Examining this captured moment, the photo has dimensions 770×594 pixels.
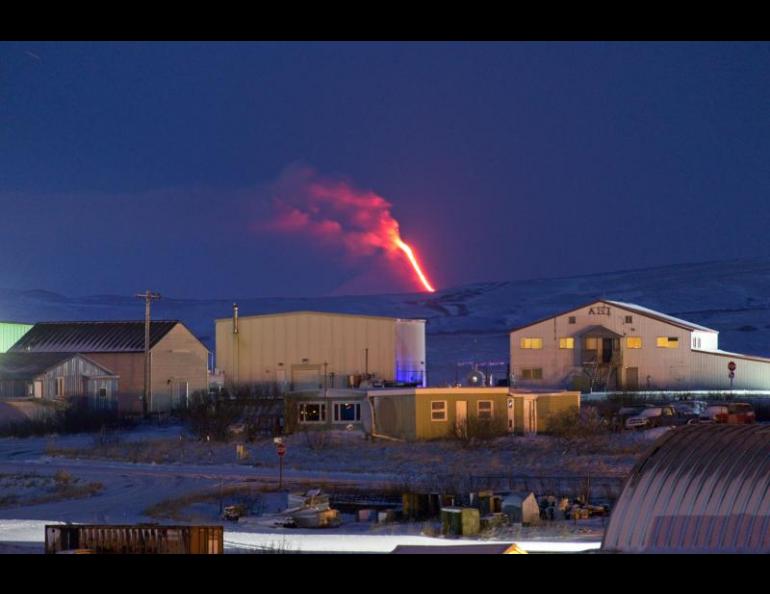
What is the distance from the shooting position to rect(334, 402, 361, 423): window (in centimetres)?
3797

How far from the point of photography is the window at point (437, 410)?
35.9 metres

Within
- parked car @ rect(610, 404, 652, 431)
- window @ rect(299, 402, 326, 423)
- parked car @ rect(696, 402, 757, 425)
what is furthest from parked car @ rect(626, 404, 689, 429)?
window @ rect(299, 402, 326, 423)

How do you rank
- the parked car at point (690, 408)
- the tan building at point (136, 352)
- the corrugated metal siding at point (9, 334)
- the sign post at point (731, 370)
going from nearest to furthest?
1. the parked car at point (690, 408)
2. the sign post at point (731, 370)
3. the tan building at point (136, 352)
4. the corrugated metal siding at point (9, 334)

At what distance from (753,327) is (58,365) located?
2505 inches

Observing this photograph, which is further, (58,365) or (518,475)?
(58,365)

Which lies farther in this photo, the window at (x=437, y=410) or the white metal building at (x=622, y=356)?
the white metal building at (x=622, y=356)

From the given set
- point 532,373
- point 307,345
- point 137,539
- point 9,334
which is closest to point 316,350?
point 307,345

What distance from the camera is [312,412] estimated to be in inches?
1506

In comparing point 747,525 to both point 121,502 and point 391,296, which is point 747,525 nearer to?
point 121,502

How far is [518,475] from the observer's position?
93.0 ft

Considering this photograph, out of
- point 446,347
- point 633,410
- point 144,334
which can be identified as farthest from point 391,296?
point 633,410

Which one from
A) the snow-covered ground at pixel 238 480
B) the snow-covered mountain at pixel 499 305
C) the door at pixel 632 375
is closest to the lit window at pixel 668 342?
the door at pixel 632 375

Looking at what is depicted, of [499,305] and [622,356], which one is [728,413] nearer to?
[622,356]

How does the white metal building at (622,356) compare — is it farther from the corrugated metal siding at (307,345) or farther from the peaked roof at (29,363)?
the peaked roof at (29,363)
